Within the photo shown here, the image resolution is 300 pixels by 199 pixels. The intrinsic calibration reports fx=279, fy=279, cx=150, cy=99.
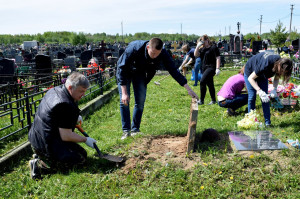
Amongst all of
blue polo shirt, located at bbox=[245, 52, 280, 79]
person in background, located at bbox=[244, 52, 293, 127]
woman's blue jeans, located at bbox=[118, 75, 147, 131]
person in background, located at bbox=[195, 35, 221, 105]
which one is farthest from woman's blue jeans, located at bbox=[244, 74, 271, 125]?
person in background, located at bbox=[195, 35, 221, 105]

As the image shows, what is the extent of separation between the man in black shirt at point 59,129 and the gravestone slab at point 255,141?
201 cm

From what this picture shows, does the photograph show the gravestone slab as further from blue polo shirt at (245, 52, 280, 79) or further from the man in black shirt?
the man in black shirt

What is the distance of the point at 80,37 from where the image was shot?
44.3 m

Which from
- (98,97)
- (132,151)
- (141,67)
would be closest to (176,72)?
(141,67)

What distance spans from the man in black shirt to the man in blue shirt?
969 millimetres

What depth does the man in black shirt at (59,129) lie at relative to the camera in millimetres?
3229

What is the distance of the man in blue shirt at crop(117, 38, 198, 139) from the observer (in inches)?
163

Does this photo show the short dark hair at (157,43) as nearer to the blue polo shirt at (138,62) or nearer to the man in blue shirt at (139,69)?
the man in blue shirt at (139,69)

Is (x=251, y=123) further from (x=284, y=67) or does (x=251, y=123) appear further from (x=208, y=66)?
(x=208, y=66)

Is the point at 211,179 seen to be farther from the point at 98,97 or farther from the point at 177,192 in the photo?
the point at 98,97

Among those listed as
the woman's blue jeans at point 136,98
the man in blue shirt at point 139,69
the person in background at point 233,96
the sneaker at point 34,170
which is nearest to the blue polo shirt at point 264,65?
the person in background at point 233,96

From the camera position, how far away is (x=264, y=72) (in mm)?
4500

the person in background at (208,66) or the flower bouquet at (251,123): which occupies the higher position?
the person in background at (208,66)

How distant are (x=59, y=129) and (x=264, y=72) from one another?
3252 mm
